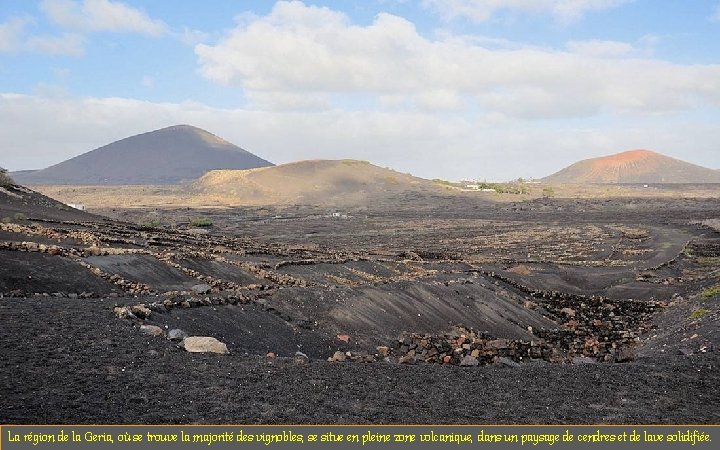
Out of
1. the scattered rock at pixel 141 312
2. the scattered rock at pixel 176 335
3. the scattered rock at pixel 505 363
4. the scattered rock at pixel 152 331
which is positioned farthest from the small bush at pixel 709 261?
the scattered rock at pixel 152 331

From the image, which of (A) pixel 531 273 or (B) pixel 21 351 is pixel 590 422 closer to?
(B) pixel 21 351

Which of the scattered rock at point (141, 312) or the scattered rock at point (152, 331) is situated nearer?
the scattered rock at point (152, 331)

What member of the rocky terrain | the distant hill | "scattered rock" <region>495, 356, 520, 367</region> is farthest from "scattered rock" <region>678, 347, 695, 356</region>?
the distant hill

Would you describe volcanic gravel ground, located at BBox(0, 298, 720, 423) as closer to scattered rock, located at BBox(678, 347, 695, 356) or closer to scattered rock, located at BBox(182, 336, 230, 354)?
scattered rock, located at BBox(182, 336, 230, 354)

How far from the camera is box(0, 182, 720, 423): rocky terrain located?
887 cm

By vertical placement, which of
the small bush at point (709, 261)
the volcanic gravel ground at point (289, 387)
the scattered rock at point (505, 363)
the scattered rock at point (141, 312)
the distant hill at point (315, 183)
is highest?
the distant hill at point (315, 183)

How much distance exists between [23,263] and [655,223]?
80.7 meters

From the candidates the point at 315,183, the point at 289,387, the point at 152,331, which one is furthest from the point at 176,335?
the point at 315,183

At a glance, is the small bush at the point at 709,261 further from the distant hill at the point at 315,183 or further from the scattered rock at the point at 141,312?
the distant hill at the point at 315,183

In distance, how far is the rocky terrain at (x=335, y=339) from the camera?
29.1ft

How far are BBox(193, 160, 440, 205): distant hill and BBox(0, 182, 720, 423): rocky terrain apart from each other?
9787cm

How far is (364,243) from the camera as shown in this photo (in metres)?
62.7

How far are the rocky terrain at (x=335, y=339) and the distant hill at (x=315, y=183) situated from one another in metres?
97.9

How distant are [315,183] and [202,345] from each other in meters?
142
